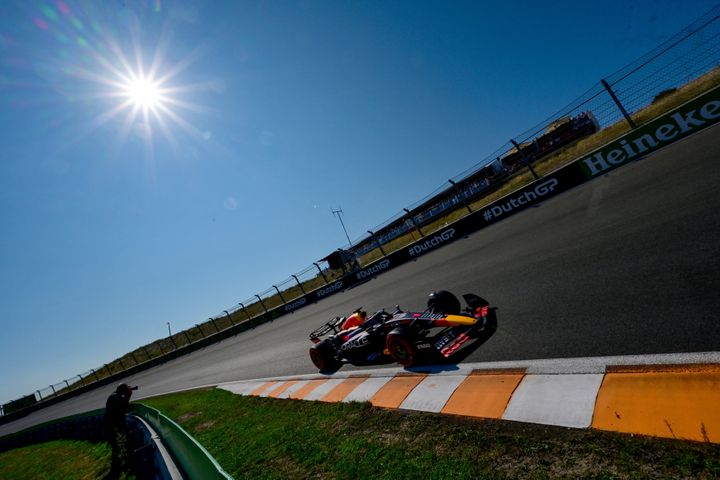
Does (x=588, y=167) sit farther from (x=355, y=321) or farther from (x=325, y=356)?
(x=325, y=356)

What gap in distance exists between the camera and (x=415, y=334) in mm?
5754

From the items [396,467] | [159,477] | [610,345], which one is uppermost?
[159,477]

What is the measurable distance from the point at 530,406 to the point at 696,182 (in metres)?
6.05

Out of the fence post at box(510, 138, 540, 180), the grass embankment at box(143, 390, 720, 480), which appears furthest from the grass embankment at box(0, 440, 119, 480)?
the fence post at box(510, 138, 540, 180)

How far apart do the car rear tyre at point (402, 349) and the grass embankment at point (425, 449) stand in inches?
42.5

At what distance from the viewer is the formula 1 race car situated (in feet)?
17.7

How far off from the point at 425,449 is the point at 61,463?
1402cm

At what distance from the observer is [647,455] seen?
2238 mm

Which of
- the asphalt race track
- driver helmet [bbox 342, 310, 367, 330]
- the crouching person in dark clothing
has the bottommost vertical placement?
the asphalt race track

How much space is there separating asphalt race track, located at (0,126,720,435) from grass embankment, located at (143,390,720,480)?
1282 millimetres

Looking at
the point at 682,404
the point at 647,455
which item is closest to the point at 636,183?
the point at 682,404

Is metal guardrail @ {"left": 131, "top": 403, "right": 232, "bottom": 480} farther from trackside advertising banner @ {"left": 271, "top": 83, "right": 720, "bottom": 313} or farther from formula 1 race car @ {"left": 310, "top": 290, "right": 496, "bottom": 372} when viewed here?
trackside advertising banner @ {"left": 271, "top": 83, "right": 720, "bottom": 313}

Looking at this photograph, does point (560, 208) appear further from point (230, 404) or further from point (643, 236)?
point (230, 404)

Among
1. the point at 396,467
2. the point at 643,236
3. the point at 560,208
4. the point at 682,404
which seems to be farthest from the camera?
the point at 560,208
